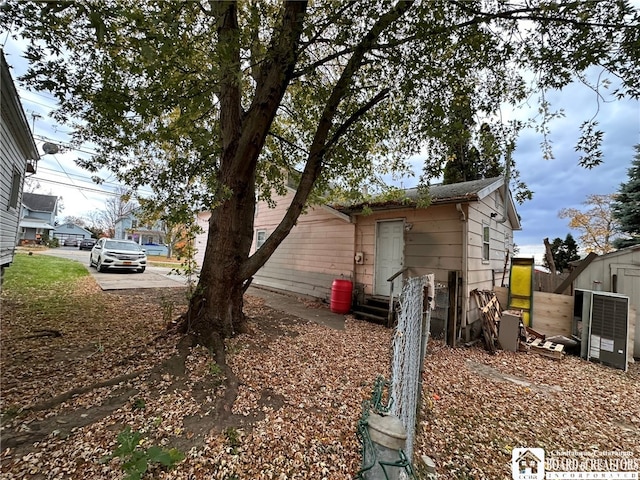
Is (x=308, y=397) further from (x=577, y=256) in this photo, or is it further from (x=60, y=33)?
(x=577, y=256)

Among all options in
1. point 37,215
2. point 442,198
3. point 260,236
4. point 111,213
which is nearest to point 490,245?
point 442,198

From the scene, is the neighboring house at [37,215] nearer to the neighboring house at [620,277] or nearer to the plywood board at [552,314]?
the plywood board at [552,314]

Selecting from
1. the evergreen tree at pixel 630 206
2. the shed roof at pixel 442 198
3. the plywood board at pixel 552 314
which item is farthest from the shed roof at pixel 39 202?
the evergreen tree at pixel 630 206

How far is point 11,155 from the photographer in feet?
23.0

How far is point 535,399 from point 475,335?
110 inches

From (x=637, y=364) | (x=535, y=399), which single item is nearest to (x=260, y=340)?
(x=535, y=399)

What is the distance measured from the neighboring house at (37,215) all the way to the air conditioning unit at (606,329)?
4021 centimetres

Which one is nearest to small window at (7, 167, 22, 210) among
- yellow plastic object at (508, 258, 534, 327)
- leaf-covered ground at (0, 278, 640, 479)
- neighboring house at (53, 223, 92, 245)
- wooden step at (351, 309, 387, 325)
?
leaf-covered ground at (0, 278, 640, 479)

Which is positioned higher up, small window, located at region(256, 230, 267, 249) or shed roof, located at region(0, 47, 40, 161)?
shed roof, located at region(0, 47, 40, 161)

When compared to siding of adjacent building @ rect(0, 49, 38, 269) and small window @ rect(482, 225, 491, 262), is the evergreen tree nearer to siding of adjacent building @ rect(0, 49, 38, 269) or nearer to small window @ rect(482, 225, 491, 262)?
small window @ rect(482, 225, 491, 262)
